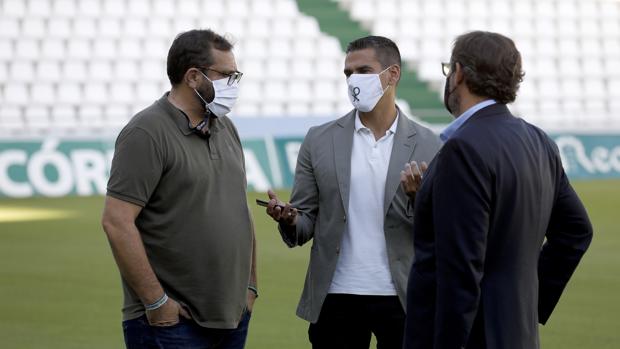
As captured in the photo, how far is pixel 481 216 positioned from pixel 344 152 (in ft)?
6.25

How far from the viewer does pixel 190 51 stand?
16.5 ft

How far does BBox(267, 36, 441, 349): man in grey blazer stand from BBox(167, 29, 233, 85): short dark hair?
754 millimetres

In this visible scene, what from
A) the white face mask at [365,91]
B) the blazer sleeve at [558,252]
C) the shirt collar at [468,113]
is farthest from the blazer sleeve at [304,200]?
the shirt collar at [468,113]

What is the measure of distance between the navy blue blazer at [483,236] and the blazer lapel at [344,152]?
1.53m

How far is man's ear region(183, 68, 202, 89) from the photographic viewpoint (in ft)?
16.6

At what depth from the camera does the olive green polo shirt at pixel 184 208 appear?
15.6 feet

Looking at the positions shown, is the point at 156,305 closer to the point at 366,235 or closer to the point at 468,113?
the point at 366,235

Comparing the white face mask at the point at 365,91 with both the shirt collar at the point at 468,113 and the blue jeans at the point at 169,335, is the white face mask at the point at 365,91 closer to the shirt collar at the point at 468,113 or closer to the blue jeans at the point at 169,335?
the blue jeans at the point at 169,335

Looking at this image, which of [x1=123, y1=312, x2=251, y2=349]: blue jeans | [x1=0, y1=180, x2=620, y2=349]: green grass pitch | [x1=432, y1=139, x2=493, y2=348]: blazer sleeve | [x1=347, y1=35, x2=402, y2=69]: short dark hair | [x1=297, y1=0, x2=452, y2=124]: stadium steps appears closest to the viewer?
[x1=432, y1=139, x2=493, y2=348]: blazer sleeve

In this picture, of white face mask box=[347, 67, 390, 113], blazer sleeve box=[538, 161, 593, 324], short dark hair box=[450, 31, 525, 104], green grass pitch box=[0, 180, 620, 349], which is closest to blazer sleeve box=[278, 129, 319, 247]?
white face mask box=[347, 67, 390, 113]

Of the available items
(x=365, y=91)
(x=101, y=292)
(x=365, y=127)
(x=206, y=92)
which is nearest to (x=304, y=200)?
(x=365, y=127)

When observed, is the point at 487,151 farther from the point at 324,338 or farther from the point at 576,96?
the point at 576,96

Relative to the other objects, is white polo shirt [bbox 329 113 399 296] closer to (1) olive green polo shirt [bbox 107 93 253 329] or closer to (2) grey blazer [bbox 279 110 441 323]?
(2) grey blazer [bbox 279 110 441 323]

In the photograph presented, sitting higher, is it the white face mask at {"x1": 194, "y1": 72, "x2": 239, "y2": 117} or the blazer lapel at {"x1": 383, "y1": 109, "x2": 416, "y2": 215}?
the white face mask at {"x1": 194, "y1": 72, "x2": 239, "y2": 117}
